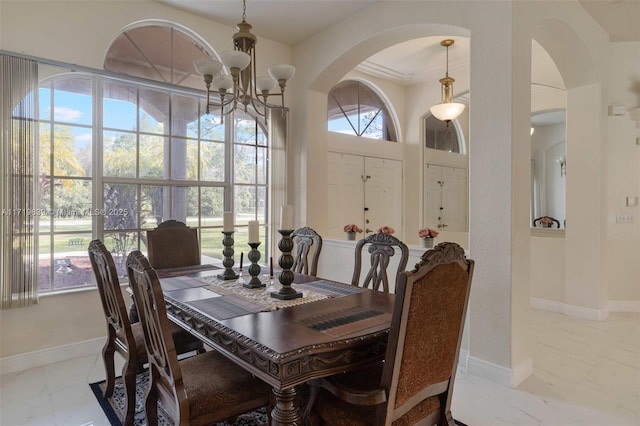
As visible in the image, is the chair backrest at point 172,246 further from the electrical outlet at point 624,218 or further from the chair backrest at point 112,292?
the electrical outlet at point 624,218

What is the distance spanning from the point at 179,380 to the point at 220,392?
211 mm

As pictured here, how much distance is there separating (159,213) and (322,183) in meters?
1.87

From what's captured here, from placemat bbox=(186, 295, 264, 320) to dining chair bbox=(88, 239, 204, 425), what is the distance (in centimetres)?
40

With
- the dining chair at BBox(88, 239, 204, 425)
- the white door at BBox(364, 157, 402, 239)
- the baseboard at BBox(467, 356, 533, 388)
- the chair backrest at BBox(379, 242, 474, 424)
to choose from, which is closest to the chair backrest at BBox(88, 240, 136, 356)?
the dining chair at BBox(88, 239, 204, 425)

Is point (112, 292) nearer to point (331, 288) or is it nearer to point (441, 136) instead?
point (331, 288)

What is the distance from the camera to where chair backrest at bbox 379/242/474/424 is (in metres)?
1.32

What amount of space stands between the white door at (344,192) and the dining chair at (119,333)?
330 centimetres

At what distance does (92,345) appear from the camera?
3238 mm

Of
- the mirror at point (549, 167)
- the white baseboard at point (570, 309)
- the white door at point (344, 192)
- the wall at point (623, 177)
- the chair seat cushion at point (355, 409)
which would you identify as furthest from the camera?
the mirror at point (549, 167)

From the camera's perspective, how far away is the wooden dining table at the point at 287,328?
1.35m

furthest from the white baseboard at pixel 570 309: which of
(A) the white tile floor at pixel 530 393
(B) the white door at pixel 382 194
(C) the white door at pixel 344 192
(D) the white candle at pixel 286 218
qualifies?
(D) the white candle at pixel 286 218

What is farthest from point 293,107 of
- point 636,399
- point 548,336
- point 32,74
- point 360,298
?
point 636,399

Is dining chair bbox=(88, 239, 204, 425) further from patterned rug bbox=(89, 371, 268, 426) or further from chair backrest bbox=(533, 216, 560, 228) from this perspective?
chair backrest bbox=(533, 216, 560, 228)

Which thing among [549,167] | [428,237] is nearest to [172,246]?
[428,237]
